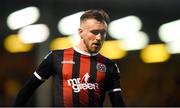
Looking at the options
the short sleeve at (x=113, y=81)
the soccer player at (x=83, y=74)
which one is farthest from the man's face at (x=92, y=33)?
the short sleeve at (x=113, y=81)

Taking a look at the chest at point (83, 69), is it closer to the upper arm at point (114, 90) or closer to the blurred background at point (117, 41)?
the upper arm at point (114, 90)

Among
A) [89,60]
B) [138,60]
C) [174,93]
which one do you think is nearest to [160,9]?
[138,60]

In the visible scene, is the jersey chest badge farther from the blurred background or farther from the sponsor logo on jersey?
the blurred background

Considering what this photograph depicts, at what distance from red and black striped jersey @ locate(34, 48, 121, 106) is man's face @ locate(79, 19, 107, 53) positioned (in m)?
0.04

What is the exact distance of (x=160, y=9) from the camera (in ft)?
9.51

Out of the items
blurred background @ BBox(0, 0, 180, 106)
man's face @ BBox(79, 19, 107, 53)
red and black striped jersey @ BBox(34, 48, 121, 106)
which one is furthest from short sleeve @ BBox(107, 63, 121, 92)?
blurred background @ BBox(0, 0, 180, 106)

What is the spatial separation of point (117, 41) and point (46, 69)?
3.49 feet

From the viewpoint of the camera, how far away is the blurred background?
273 cm

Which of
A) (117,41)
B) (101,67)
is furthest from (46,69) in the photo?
(117,41)

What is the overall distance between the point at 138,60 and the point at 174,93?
1.21 feet

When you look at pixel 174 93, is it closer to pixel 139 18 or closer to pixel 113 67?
pixel 139 18

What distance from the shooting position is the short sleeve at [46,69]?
1904 mm

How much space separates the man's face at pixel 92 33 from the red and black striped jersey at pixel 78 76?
4 centimetres

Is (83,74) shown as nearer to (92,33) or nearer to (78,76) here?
(78,76)
